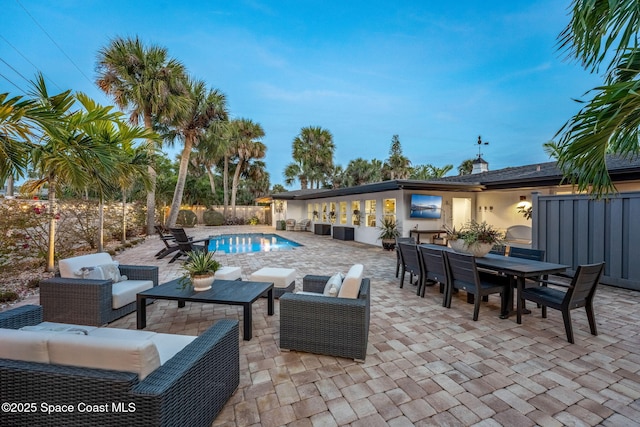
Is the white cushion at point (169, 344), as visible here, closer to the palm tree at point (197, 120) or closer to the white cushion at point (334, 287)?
the white cushion at point (334, 287)

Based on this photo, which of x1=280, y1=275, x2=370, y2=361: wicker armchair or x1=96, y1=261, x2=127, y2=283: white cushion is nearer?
x1=280, y1=275, x2=370, y2=361: wicker armchair

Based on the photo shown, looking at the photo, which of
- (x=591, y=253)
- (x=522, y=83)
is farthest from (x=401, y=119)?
(x=591, y=253)

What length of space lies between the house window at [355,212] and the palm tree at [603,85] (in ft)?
31.9

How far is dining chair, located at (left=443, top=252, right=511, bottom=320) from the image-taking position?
12.1 ft

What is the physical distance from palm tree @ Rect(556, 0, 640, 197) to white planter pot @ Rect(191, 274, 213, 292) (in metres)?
3.79

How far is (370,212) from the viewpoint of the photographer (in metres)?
12.0

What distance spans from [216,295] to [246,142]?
60.5 ft

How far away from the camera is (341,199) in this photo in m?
14.1

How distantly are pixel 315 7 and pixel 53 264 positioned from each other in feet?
48.2

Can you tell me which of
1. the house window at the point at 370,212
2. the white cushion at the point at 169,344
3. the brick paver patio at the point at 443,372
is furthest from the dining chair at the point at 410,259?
the house window at the point at 370,212

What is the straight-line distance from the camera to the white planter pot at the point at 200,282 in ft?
10.8

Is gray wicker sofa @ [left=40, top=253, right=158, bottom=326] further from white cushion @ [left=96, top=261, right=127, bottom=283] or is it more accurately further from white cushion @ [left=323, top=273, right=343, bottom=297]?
white cushion @ [left=323, top=273, right=343, bottom=297]

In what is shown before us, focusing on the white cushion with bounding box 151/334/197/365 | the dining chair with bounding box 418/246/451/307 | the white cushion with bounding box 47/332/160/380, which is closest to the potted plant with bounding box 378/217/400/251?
the dining chair with bounding box 418/246/451/307

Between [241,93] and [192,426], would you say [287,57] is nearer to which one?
[241,93]
